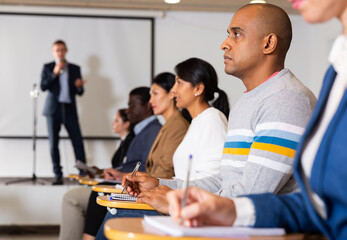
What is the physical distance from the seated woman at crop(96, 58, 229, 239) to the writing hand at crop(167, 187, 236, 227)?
716mm

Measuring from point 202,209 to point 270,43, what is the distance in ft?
2.67

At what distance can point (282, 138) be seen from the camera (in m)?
1.25

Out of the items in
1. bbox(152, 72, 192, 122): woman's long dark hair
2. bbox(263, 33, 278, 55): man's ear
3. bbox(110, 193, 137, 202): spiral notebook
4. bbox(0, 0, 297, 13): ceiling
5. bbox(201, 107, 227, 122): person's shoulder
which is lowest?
bbox(110, 193, 137, 202): spiral notebook

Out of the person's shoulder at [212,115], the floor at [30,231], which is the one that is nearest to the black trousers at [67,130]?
the floor at [30,231]

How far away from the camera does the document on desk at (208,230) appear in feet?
2.81

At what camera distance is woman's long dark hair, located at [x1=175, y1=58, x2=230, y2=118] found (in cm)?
253

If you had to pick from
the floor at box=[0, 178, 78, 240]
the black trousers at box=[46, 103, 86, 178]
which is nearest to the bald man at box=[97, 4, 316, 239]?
the floor at box=[0, 178, 78, 240]

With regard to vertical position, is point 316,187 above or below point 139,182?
above

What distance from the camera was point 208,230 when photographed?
0.87 m

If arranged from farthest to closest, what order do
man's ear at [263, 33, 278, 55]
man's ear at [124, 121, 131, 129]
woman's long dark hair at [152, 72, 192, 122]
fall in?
1. man's ear at [124, 121, 131, 129]
2. woman's long dark hair at [152, 72, 192, 122]
3. man's ear at [263, 33, 278, 55]

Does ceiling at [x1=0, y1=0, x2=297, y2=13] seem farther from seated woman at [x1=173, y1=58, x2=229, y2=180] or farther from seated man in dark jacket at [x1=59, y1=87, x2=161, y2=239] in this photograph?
seated woman at [x1=173, y1=58, x2=229, y2=180]

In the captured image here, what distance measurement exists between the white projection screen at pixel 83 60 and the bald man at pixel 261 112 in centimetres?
427

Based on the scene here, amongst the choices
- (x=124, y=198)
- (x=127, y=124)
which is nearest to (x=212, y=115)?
(x=124, y=198)

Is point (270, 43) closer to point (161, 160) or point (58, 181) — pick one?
point (161, 160)
